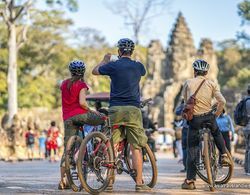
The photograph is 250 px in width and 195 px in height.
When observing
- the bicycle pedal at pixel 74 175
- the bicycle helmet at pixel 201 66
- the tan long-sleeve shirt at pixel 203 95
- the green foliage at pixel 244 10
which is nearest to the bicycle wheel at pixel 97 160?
the bicycle pedal at pixel 74 175

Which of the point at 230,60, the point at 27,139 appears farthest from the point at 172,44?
the point at 27,139

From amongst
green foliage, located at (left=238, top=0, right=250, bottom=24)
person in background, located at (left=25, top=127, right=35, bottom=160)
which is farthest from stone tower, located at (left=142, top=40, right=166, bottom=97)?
person in background, located at (left=25, top=127, right=35, bottom=160)

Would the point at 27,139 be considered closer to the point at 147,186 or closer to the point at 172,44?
the point at 147,186

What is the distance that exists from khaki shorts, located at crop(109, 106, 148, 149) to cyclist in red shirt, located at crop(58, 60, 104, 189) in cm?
31

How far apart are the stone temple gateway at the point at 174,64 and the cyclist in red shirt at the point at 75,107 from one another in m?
57.8

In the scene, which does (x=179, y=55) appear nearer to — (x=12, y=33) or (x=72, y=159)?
(x=12, y=33)

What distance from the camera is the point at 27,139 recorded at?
31.8 meters

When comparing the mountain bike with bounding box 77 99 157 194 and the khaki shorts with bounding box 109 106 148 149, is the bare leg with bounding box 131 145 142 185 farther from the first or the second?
the mountain bike with bounding box 77 99 157 194

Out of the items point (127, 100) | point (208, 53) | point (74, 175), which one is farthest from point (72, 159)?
point (208, 53)

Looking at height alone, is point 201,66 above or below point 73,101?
above

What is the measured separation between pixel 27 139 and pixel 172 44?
4082cm

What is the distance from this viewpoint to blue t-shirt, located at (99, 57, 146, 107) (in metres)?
10.1

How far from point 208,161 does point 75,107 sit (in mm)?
1924

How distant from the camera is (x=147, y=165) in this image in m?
10.6
